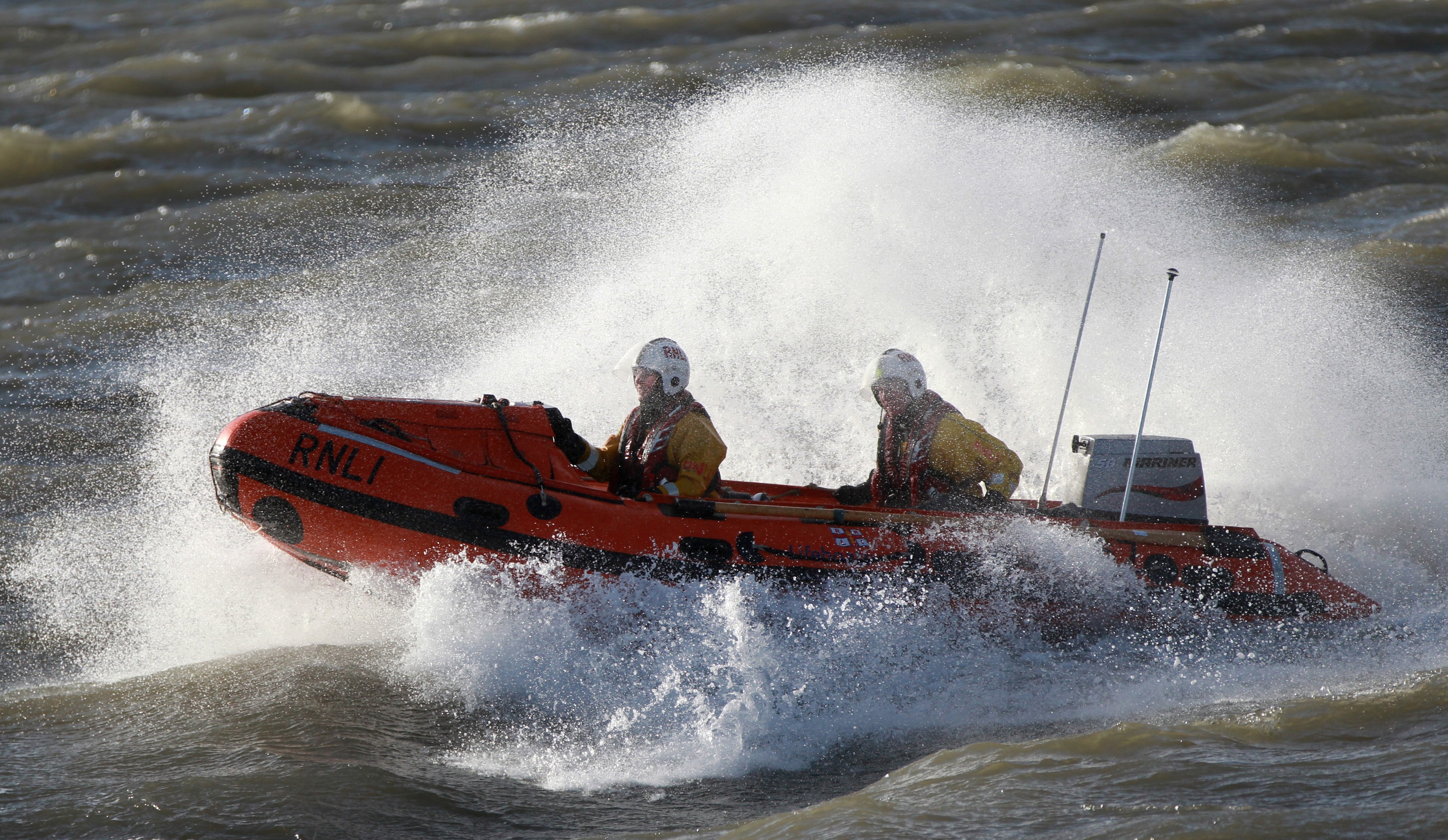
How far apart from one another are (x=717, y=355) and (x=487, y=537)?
12.1 ft

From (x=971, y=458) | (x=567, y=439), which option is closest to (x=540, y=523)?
(x=567, y=439)

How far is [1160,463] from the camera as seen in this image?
18.1 ft

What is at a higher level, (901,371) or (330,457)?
(901,371)

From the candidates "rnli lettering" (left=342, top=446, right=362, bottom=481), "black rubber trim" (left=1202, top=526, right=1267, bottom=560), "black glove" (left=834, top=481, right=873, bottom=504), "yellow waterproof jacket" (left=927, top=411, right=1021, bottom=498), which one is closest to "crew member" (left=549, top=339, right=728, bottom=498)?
"black glove" (left=834, top=481, right=873, bottom=504)

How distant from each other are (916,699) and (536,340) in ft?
15.5

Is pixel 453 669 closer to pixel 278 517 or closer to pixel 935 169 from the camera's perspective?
pixel 278 517

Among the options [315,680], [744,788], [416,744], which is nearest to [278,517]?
[315,680]

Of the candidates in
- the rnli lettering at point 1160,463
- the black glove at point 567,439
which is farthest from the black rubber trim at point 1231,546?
the black glove at point 567,439

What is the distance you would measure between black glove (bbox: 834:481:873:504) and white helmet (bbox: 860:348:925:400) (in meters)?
0.49

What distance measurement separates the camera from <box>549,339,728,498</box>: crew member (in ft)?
17.5

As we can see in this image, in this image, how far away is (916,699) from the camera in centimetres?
460

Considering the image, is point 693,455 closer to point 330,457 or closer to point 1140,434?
point 330,457

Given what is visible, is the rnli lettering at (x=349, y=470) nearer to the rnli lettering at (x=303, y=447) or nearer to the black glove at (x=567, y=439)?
the rnli lettering at (x=303, y=447)

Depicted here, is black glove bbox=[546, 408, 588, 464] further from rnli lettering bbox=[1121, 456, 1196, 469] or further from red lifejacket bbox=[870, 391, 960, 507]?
rnli lettering bbox=[1121, 456, 1196, 469]
